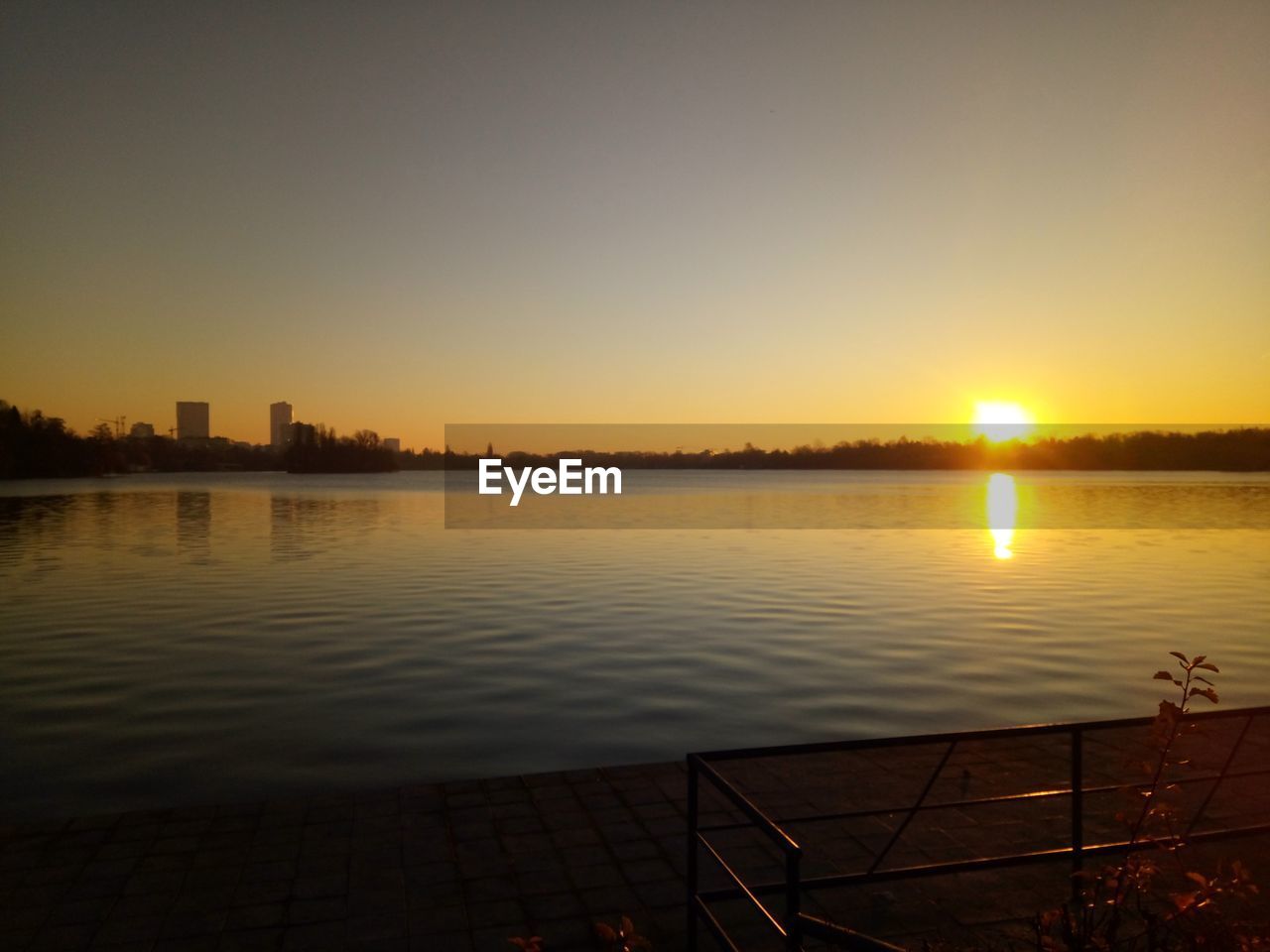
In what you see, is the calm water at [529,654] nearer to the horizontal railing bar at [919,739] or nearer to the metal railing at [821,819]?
the metal railing at [821,819]

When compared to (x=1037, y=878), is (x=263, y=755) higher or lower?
lower

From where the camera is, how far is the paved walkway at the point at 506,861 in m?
4.53

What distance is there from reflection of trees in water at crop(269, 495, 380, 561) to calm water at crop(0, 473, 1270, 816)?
3.35 feet

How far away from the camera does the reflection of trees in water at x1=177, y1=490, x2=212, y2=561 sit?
29.3m

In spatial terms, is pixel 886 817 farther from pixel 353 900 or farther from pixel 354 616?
pixel 354 616

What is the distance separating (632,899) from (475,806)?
6.07 feet

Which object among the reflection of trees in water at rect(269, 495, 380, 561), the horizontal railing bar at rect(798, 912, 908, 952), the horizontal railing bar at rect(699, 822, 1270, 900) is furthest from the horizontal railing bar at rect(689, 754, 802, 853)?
the reflection of trees in water at rect(269, 495, 380, 561)

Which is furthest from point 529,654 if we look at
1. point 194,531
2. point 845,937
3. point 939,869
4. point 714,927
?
point 194,531

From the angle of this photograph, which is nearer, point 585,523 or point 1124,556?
point 1124,556

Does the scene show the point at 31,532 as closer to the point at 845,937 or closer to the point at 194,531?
the point at 194,531

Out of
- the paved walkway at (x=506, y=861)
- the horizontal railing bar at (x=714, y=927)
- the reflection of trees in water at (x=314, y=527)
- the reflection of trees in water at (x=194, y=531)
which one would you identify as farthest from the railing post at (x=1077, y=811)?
the reflection of trees in water at (x=194, y=531)

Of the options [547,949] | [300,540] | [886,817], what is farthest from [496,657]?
[300,540]

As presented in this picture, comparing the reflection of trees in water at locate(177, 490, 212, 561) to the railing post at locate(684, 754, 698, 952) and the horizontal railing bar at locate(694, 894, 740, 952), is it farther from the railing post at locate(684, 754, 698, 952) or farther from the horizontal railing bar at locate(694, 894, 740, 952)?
the horizontal railing bar at locate(694, 894, 740, 952)

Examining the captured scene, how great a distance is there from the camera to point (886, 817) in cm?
606
